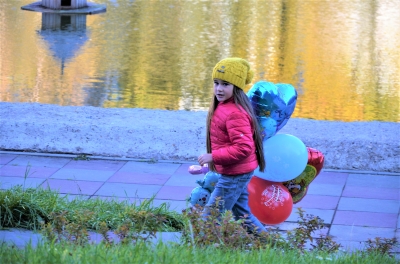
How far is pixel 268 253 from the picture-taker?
3.78 m

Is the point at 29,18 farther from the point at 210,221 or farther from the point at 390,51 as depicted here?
the point at 210,221

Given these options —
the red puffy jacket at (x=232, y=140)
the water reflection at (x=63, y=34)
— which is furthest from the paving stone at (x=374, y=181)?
the water reflection at (x=63, y=34)

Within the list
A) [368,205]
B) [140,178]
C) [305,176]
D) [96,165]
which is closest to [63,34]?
[96,165]

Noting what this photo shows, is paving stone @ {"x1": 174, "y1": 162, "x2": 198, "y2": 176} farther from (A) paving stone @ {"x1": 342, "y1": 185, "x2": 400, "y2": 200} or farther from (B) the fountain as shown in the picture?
(B) the fountain

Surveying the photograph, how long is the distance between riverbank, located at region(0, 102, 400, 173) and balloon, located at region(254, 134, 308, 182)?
175cm

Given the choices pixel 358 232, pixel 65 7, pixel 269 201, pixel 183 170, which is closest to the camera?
pixel 269 201

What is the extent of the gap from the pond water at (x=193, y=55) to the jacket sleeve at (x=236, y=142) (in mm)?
4843

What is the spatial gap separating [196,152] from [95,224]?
2.08 m

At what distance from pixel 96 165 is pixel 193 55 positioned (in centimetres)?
714

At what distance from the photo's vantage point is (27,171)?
6.00m

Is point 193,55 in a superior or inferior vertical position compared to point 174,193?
inferior

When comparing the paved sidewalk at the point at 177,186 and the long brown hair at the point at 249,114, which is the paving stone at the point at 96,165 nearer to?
the paved sidewalk at the point at 177,186

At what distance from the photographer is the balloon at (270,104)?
4613mm

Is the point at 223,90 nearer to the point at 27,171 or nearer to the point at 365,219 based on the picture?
the point at 365,219
